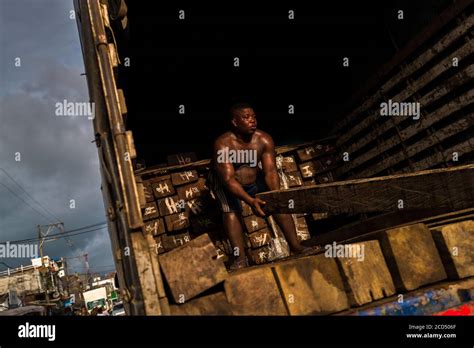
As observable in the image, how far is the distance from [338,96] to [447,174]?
21.5 feet

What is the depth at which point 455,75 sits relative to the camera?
4.74 m

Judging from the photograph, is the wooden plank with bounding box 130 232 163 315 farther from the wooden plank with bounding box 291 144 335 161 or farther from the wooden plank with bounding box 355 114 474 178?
the wooden plank with bounding box 291 144 335 161

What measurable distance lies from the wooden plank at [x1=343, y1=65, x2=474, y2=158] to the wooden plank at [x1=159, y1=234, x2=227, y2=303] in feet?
13.2

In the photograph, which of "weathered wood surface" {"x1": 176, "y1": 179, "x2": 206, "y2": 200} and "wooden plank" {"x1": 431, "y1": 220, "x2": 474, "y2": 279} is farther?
"weathered wood surface" {"x1": 176, "y1": 179, "x2": 206, "y2": 200}

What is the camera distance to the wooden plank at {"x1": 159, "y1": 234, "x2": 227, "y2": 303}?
7.28ft

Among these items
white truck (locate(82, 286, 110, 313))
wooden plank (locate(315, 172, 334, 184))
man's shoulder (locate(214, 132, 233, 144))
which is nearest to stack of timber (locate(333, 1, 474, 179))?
wooden plank (locate(315, 172, 334, 184))

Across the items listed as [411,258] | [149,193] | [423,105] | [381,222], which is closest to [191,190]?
[149,193]

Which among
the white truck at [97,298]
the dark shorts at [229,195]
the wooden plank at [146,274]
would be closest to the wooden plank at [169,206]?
the dark shorts at [229,195]

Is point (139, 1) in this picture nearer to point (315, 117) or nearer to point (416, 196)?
point (315, 117)

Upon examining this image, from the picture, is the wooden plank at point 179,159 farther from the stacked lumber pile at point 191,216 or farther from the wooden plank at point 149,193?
the wooden plank at point 149,193

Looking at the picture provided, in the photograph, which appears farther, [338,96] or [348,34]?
[338,96]

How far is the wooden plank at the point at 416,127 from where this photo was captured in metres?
4.71
